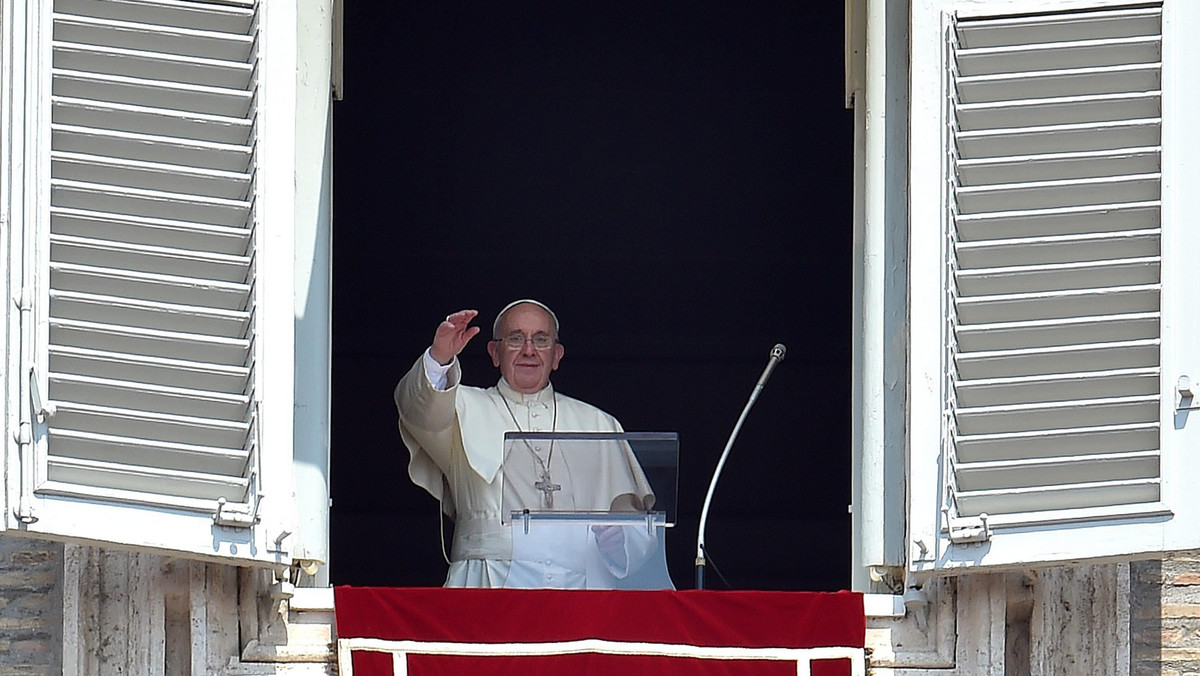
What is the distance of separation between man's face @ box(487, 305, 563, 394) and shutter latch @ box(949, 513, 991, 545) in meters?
2.09

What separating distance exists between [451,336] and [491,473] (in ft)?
1.57

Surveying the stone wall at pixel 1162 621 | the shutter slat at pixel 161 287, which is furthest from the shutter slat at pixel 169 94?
the stone wall at pixel 1162 621

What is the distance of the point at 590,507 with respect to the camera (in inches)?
252

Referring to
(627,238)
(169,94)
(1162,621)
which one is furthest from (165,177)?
(627,238)

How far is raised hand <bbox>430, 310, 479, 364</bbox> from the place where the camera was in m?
6.65

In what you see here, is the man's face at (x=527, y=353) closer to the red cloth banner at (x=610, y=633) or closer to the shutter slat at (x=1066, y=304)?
the red cloth banner at (x=610, y=633)

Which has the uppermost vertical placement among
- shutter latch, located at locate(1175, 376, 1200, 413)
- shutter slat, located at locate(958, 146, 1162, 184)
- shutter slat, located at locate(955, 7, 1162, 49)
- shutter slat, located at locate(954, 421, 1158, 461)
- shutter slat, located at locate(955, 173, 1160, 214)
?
shutter slat, located at locate(955, 7, 1162, 49)

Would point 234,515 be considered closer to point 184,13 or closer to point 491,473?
point 184,13

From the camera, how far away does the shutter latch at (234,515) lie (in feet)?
18.8

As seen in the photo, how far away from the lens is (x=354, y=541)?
33.2ft

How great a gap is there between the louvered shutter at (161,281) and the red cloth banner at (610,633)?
43cm

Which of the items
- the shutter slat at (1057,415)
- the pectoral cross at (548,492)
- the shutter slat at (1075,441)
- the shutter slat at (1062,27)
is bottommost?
the pectoral cross at (548,492)

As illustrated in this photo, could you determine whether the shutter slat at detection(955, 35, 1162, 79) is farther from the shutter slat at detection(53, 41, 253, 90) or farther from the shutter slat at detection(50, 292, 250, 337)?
the shutter slat at detection(50, 292, 250, 337)

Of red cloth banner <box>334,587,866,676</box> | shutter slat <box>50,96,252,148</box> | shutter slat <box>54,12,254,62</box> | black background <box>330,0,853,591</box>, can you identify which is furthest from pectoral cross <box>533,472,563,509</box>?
black background <box>330,0,853,591</box>
